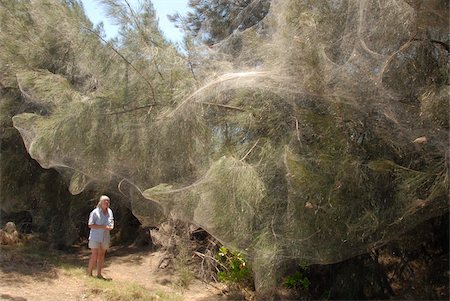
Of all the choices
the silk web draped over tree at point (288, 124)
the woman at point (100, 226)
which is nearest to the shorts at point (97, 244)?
the woman at point (100, 226)

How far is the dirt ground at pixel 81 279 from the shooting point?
549 centimetres

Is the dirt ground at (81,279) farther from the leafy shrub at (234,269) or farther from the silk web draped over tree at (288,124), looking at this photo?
the silk web draped over tree at (288,124)

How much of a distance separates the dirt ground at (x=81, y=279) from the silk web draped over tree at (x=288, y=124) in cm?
146

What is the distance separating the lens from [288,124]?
15.3 ft

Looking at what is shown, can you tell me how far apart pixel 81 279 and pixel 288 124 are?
3.38 m

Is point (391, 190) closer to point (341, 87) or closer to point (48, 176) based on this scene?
point (341, 87)

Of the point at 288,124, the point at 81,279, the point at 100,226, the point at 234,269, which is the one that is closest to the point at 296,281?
the point at 234,269

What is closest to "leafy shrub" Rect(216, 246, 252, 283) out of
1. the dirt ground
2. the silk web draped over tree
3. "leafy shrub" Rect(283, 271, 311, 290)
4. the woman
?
the dirt ground

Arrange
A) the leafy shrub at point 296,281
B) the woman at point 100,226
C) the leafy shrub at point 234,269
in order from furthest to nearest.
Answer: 1. the woman at point 100,226
2. the leafy shrub at point 234,269
3. the leafy shrub at point 296,281

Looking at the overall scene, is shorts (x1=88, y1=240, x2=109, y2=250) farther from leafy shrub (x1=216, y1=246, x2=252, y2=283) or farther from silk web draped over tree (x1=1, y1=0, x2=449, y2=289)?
leafy shrub (x1=216, y1=246, x2=252, y2=283)

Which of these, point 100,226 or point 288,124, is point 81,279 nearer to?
point 100,226

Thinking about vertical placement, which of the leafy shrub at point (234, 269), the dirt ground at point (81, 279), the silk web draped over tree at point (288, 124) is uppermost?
the silk web draped over tree at point (288, 124)

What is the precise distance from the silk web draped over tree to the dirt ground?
1461mm

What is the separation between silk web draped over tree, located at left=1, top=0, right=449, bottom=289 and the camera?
3.92m
